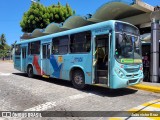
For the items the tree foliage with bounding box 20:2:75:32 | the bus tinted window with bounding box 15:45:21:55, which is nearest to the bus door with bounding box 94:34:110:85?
the bus tinted window with bounding box 15:45:21:55

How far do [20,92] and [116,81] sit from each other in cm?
428

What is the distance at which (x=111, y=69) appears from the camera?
8266 mm

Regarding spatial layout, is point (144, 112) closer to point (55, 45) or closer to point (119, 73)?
point (119, 73)

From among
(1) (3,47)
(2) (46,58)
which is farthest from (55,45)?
(1) (3,47)

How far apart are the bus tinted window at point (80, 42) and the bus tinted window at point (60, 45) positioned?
518 mm

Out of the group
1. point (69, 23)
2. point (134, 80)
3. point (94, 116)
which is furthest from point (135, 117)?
point (69, 23)

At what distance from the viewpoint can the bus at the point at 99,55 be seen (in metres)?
8.35

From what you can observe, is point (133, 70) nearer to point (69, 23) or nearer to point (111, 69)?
point (111, 69)

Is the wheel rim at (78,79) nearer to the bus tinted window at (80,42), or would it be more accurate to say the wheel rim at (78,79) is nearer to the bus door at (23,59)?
the bus tinted window at (80,42)

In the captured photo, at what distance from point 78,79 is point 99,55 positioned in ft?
5.15

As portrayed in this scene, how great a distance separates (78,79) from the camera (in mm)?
Answer: 10078

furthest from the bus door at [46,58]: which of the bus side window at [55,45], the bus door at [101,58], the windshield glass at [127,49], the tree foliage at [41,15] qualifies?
the tree foliage at [41,15]

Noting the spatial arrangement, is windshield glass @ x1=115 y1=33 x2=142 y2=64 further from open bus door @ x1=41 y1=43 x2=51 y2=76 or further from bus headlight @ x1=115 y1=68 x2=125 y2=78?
Answer: open bus door @ x1=41 y1=43 x2=51 y2=76

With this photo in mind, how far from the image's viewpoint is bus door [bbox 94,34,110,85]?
354 inches
